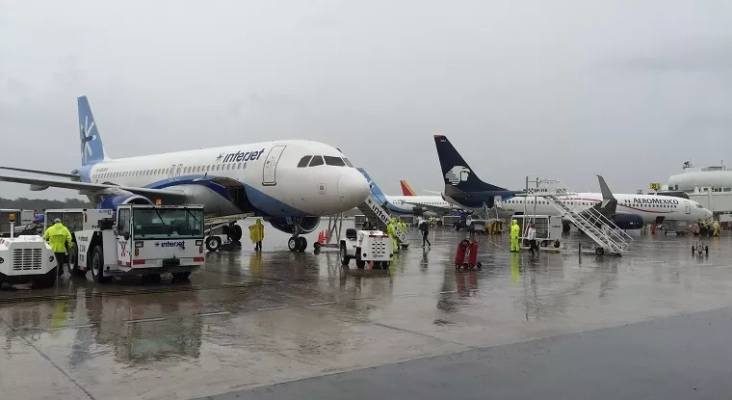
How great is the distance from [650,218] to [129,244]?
43509 millimetres

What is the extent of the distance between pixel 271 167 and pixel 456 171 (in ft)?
96.4

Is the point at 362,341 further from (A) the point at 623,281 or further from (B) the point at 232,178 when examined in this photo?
(B) the point at 232,178

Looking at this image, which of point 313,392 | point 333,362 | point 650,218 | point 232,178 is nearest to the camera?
point 313,392

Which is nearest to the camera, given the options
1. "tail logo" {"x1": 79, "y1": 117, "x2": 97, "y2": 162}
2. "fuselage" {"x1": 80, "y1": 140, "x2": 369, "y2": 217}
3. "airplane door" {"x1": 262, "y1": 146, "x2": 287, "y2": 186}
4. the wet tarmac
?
the wet tarmac

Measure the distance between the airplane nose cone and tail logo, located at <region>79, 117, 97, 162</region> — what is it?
68.6 ft

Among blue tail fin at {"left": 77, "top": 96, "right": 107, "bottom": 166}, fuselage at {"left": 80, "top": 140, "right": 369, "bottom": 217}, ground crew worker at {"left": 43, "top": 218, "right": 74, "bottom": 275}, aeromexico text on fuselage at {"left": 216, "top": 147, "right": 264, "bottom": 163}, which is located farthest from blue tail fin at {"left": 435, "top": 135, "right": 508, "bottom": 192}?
ground crew worker at {"left": 43, "top": 218, "right": 74, "bottom": 275}

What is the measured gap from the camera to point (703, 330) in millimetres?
8500

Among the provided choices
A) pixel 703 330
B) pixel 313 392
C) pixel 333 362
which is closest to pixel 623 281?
pixel 703 330

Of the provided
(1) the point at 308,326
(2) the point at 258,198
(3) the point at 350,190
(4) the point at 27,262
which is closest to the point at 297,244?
(2) the point at 258,198

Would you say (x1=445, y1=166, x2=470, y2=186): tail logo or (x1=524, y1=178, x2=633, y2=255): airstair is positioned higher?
(x1=445, y1=166, x2=470, y2=186): tail logo

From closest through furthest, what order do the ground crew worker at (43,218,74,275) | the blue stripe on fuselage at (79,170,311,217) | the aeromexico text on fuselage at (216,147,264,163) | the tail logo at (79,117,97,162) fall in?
the ground crew worker at (43,218,74,275), the blue stripe on fuselage at (79,170,311,217), the aeromexico text on fuselage at (216,147,264,163), the tail logo at (79,117,97,162)

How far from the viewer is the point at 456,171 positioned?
48062 millimetres

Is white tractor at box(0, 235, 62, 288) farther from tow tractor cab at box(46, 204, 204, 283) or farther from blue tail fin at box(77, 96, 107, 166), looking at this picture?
blue tail fin at box(77, 96, 107, 166)

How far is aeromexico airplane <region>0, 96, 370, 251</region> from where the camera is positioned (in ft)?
64.0
